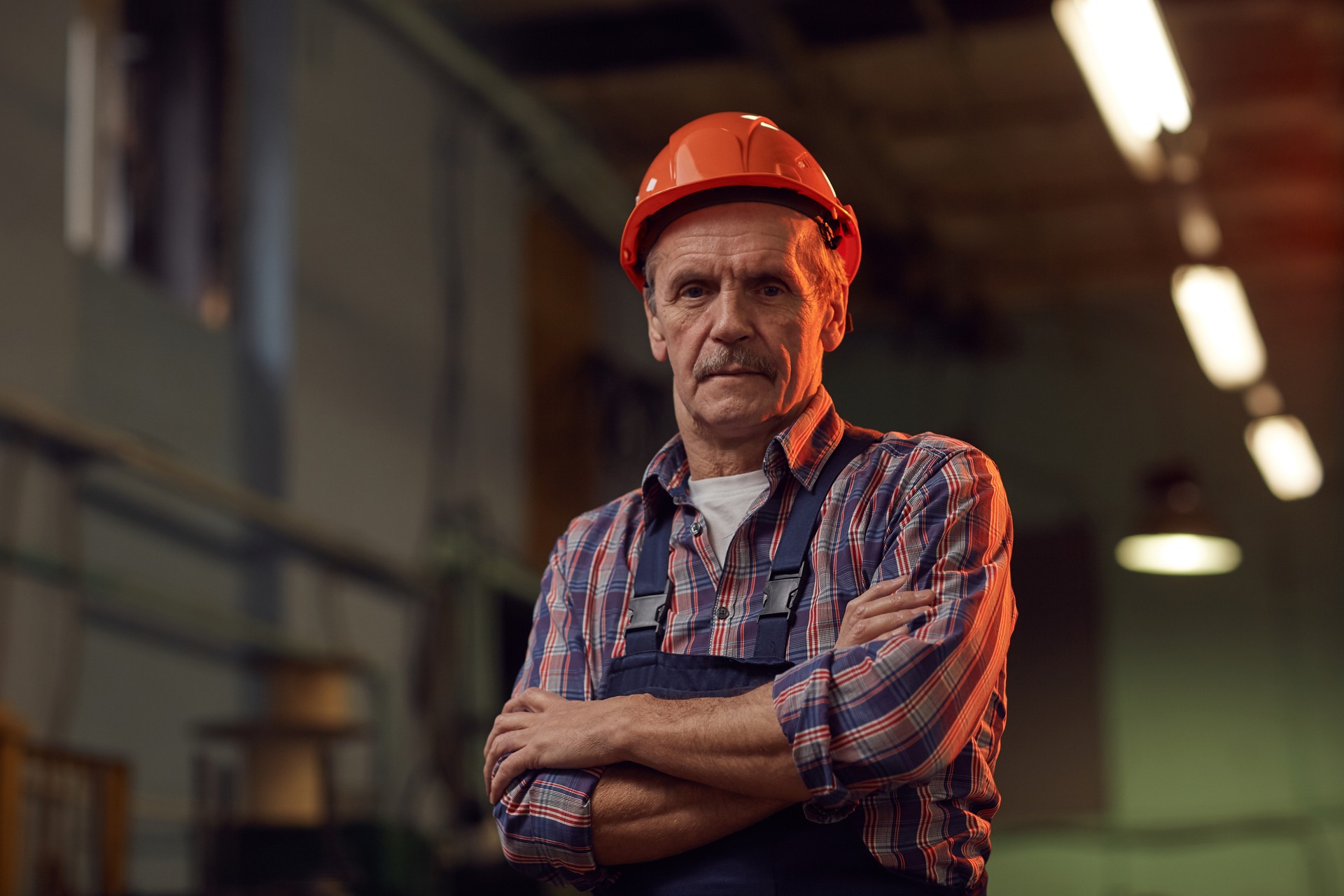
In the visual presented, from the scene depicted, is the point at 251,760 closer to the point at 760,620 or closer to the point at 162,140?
the point at 162,140

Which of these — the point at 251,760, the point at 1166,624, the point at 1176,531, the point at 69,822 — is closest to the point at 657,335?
the point at 69,822

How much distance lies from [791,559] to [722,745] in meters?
0.29

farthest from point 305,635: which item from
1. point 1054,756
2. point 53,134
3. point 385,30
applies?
point 1054,756

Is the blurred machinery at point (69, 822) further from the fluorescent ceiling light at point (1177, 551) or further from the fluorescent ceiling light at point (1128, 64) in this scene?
the fluorescent ceiling light at point (1177, 551)

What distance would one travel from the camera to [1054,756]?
1027cm

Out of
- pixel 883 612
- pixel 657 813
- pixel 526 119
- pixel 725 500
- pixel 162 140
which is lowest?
pixel 657 813

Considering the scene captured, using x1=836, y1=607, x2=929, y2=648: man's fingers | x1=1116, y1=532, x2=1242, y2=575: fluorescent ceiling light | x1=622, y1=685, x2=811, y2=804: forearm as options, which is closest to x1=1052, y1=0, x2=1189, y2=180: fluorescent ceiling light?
x1=1116, y1=532, x2=1242, y2=575: fluorescent ceiling light

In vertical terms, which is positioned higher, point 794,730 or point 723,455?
point 723,455

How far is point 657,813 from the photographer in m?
1.78

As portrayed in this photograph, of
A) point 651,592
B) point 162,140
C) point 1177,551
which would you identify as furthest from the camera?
point 1177,551

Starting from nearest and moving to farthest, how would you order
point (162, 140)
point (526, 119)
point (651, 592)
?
1. point (651, 592)
2. point (162, 140)
3. point (526, 119)

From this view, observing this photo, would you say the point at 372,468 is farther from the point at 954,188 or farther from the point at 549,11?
the point at 954,188

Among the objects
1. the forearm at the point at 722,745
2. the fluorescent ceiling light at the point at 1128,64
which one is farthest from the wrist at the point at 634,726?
the fluorescent ceiling light at the point at 1128,64

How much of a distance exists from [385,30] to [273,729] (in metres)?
4.14
